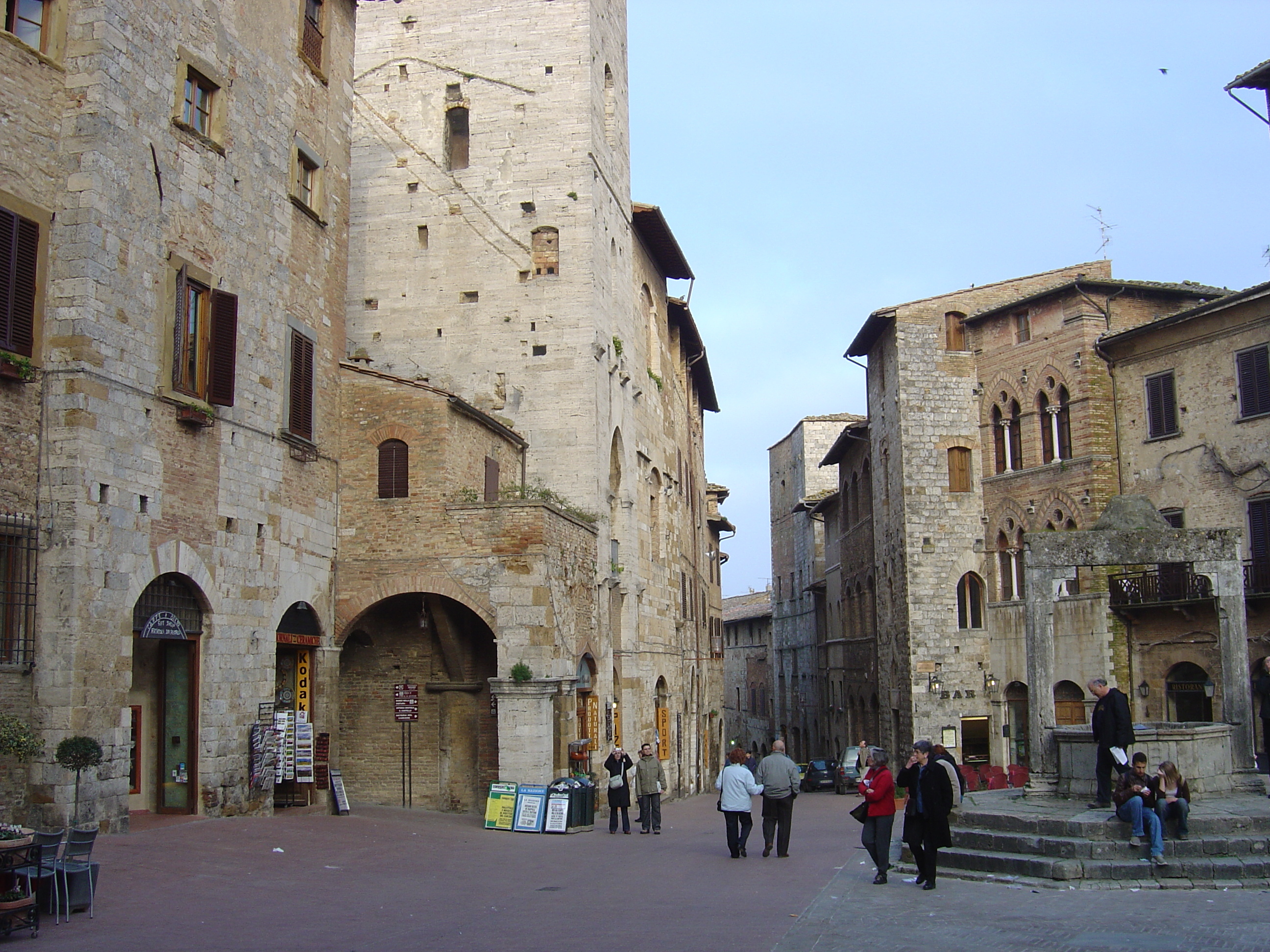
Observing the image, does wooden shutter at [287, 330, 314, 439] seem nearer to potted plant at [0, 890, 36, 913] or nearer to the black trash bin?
the black trash bin

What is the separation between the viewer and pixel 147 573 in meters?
15.4

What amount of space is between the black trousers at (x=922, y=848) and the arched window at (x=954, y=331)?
24.4m

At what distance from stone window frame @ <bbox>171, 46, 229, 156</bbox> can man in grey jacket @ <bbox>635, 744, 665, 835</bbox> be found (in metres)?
10.8

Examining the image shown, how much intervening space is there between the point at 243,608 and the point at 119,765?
3.56m

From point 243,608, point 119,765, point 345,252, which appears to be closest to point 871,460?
point 345,252

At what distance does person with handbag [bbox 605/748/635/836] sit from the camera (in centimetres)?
1914

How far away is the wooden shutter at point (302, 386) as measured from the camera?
64.1ft

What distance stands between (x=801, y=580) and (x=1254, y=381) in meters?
31.7

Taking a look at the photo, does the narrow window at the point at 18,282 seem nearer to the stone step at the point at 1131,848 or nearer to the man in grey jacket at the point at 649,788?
the man in grey jacket at the point at 649,788

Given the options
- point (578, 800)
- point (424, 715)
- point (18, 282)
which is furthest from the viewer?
point (424, 715)

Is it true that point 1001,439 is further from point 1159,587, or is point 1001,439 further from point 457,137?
point 457,137

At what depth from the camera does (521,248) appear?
87.1ft

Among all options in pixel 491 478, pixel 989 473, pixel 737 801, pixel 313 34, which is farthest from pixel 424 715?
pixel 989 473

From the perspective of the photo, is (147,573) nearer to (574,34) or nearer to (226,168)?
(226,168)
